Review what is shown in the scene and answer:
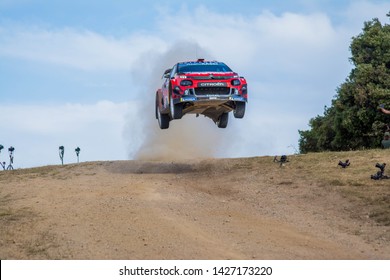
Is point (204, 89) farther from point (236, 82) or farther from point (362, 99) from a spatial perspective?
point (362, 99)

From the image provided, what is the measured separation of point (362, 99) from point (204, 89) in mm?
17348

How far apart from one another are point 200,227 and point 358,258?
390 centimetres

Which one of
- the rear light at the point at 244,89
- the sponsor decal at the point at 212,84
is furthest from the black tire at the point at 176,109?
the rear light at the point at 244,89

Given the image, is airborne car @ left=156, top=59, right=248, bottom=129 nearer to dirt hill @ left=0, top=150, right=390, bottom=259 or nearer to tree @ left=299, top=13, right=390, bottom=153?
dirt hill @ left=0, top=150, right=390, bottom=259

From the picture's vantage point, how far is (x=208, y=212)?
59.8 ft

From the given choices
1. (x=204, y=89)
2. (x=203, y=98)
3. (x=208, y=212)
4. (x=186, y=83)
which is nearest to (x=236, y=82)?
(x=204, y=89)

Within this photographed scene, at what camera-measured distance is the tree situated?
38.1 metres

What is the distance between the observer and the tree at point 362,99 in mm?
38125

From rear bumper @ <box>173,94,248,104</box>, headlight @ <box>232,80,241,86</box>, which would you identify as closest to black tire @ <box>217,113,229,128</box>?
headlight @ <box>232,80,241,86</box>

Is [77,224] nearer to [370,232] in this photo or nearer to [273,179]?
[370,232]

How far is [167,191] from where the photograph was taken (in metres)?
21.3

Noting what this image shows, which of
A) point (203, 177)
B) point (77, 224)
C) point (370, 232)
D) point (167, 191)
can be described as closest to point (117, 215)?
point (77, 224)

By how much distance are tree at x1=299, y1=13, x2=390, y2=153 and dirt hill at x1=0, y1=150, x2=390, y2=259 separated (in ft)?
37.6

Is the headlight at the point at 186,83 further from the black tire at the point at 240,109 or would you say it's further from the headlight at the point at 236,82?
the black tire at the point at 240,109
